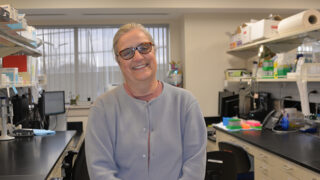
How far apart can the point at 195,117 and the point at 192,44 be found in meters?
3.59

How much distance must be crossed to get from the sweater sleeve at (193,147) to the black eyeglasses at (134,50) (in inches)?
12.3

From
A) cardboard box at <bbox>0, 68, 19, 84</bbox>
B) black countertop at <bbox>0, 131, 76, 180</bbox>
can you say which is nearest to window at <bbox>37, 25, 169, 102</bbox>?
black countertop at <bbox>0, 131, 76, 180</bbox>

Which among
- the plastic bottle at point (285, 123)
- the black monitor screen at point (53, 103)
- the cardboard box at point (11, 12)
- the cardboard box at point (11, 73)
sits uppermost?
the cardboard box at point (11, 12)

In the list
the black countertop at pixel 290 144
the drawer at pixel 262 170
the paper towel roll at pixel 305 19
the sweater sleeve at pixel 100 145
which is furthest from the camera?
the paper towel roll at pixel 305 19

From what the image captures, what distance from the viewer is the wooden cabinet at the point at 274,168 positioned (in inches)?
79.0

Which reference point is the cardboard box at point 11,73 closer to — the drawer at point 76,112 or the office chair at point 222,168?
the office chair at point 222,168

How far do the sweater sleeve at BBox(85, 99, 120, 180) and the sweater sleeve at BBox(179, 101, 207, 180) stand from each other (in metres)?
0.30

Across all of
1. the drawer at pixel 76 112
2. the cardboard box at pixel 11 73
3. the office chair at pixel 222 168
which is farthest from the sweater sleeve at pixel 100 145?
the drawer at pixel 76 112

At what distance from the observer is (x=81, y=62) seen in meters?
5.32

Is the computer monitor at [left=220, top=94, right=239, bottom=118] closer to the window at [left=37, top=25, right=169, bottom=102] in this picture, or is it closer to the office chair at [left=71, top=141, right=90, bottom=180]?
the window at [left=37, top=25, right=169, bottom=102]

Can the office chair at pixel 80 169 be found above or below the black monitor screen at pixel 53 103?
below

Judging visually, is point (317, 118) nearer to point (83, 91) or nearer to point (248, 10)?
point (248, 10)

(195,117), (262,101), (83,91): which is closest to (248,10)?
(262,101)

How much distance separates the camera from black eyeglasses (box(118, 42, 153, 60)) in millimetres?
1309
